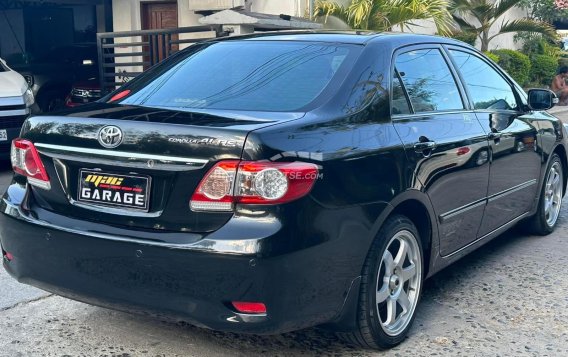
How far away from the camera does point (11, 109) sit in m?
9.44

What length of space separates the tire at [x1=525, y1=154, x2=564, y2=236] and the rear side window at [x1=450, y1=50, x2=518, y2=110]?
0.81 metres

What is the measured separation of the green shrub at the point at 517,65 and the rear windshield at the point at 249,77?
52.4ft

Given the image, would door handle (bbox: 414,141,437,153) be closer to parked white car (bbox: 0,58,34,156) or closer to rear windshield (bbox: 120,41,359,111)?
rear windshield (bbox: 120,41,359,111)

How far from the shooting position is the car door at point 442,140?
409 centimetres

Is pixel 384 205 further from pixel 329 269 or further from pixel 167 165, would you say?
pixel 167 165

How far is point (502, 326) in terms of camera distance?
4.30m

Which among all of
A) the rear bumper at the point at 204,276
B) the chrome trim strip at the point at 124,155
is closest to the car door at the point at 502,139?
the rear bumper at the point at 204,276

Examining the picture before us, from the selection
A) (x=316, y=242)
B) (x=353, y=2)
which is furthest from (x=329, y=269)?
(x=353, y=2)

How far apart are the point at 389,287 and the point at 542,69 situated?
757 inches

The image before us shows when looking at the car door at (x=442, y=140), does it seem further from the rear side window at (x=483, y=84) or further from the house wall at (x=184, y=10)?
the house wall at (x=184, y=10)

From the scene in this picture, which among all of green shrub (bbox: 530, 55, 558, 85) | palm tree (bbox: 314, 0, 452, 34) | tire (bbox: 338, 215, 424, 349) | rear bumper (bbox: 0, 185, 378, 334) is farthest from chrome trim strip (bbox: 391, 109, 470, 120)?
green shrub (bbox: 530, 55, 558, 85)

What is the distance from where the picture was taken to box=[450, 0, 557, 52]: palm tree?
18578 millimetres

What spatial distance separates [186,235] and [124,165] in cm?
43

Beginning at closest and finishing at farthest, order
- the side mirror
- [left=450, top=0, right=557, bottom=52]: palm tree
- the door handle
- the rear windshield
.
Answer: the rear windshield → the door handle → the side mirror → [left=450, top=0, right=557, bottom=52]: palm tree
